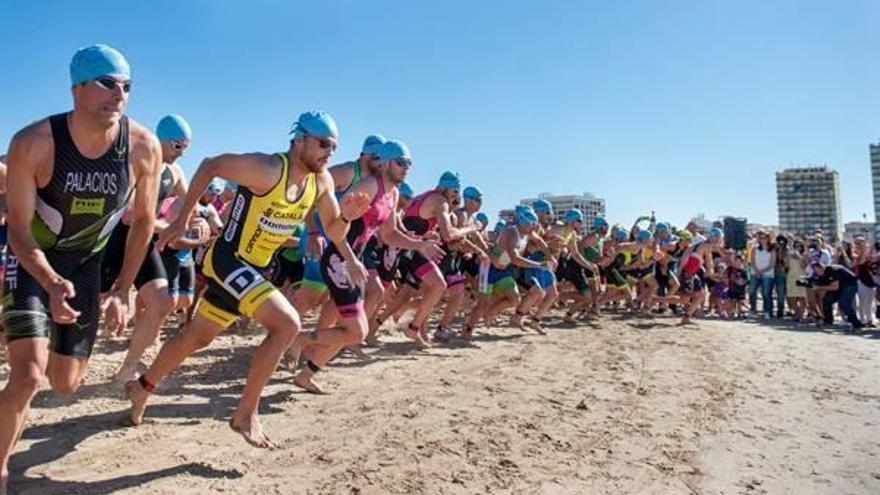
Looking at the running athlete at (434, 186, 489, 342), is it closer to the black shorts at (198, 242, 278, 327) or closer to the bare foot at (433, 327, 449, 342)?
the bare foot at (433, 327, 449, 342)

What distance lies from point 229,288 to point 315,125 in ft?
3.81

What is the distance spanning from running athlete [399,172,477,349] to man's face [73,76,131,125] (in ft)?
Result: 16.1

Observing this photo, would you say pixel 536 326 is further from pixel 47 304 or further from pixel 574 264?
pixel 47 304

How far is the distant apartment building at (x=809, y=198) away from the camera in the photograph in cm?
12456

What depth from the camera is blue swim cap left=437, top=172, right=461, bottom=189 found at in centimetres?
828

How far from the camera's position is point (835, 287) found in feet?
43.6

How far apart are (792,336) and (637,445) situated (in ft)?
26.2

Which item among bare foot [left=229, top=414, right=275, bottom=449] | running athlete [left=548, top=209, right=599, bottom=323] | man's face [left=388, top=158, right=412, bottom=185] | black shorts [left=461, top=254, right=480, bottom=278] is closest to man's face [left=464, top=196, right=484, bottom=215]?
black shorts [left=461, top=254, right=480, bottom=278]

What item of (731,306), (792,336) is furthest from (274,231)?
(731,306)

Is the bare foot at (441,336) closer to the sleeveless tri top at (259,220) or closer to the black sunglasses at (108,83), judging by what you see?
the sleeveless tri top at (259,220)

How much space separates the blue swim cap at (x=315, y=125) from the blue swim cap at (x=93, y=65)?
3.81ft

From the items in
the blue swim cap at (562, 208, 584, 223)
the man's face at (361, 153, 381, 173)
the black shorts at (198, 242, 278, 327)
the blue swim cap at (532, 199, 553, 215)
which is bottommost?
the black shorts at (198, 242, 278, 327)

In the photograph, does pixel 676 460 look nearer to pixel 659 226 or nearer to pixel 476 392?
pixel 476 392

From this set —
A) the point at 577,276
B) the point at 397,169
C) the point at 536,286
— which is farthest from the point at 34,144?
the point at 577,276
